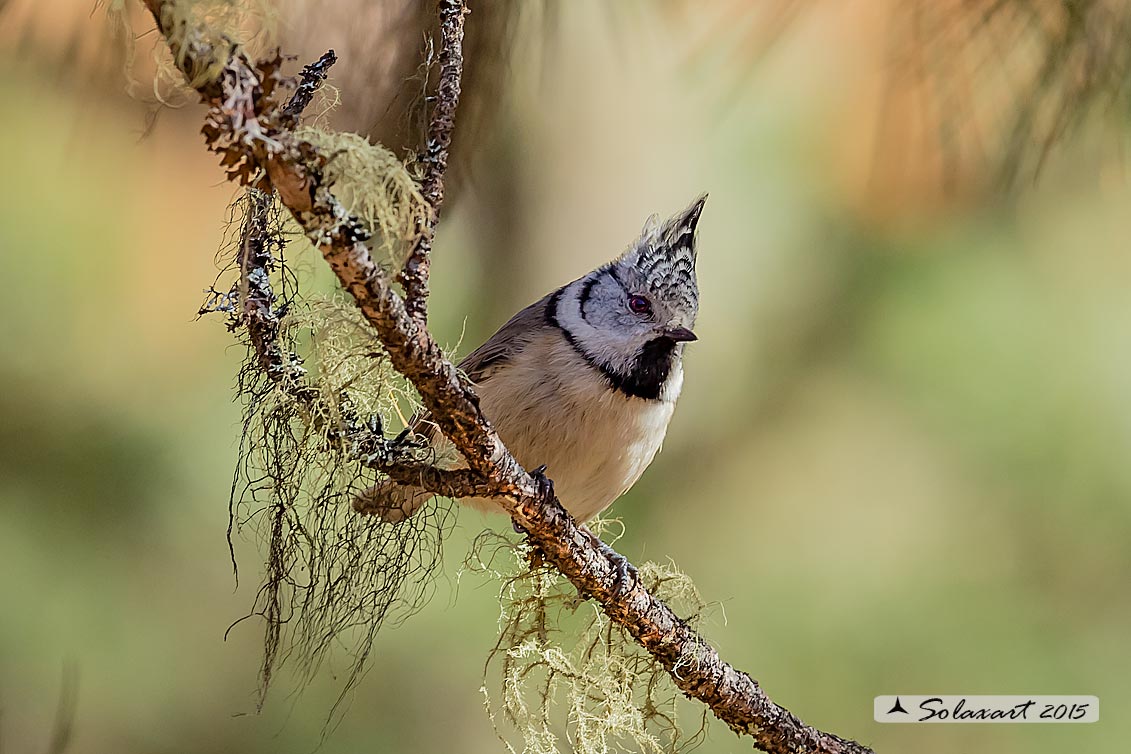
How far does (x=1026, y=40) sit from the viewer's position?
104 cm

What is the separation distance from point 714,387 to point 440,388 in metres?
0.69

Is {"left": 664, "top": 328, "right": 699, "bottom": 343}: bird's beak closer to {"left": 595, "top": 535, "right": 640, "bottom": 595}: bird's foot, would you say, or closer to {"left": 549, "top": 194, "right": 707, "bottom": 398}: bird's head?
{"left": 549, "top": 194, "right": 707, "bottom": 398}: bird's head

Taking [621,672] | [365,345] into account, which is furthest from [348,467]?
[621,672]

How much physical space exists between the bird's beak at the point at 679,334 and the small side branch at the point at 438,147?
0.79 feet

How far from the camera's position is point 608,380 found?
84 cm

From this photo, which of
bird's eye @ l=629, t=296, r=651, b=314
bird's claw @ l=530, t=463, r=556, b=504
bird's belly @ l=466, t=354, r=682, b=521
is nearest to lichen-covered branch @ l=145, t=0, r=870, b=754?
bird's claw @ l=530, t=463, r=556, b=504

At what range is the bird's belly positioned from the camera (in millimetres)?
833

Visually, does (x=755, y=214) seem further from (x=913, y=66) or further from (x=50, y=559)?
(x=50, y=559)

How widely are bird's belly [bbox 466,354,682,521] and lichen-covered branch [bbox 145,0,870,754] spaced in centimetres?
11

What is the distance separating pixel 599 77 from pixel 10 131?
0.65 m

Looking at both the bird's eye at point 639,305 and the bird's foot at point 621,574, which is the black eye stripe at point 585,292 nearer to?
the bird's eye at point 639,305

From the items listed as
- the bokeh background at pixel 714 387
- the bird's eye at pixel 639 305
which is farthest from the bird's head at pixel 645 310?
the bokeh background at pixel 714 387

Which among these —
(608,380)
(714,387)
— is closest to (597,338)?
(608,380)

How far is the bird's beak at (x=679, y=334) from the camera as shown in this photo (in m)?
0.79
